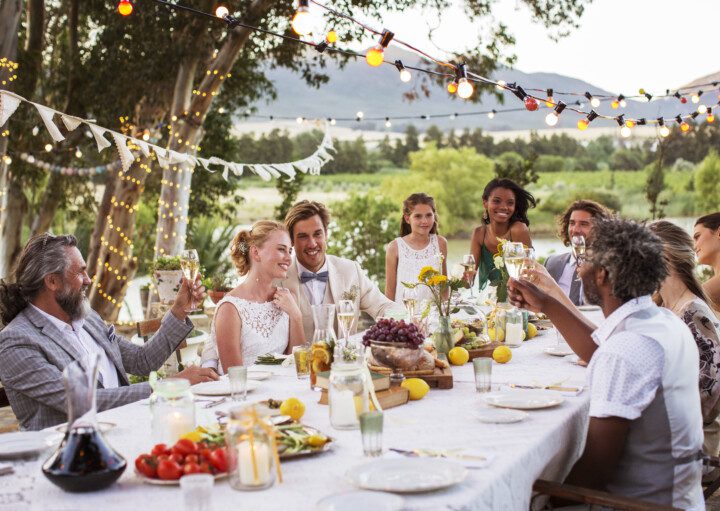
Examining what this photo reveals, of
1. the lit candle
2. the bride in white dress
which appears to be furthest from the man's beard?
the lit candle

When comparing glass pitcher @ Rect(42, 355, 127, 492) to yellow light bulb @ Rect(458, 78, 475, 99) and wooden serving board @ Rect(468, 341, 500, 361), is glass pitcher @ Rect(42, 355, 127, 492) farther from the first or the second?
yellow light bulb @ Rect(458, 78, 475, 99)

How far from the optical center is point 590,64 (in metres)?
9.62

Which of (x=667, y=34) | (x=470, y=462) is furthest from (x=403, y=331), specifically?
(x=667, y=34)

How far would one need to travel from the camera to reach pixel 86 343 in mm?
2922

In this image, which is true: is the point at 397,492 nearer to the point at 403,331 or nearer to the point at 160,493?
the point at 160,493

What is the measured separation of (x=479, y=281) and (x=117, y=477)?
404cm

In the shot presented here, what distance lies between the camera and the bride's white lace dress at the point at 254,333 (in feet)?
11.2

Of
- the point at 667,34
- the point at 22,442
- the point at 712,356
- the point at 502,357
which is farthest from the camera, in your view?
the point at 667,34

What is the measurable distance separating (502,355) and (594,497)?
1.19 m

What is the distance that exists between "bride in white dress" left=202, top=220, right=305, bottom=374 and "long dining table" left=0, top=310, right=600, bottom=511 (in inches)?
23.9

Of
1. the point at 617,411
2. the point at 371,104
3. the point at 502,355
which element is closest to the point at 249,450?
the point at 617,411

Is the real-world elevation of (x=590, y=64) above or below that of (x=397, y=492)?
above

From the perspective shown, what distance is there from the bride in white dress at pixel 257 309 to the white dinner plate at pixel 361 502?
1.80 m

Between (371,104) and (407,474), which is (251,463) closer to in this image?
(407,474)
